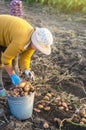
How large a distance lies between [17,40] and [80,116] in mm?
911

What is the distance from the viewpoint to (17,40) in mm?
3348

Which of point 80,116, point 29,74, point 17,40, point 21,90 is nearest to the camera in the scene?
point 21,90

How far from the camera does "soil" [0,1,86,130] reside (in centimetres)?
338

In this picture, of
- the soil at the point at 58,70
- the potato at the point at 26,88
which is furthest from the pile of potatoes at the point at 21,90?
the soil at the point at 58,70

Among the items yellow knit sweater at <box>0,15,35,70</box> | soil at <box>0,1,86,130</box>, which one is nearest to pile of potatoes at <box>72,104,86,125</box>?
soil at <box>0,1,86,130</box>

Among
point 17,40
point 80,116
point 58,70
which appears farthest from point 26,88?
point 58,70

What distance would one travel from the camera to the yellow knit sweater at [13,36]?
3344 mm

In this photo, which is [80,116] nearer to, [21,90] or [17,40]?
[21,90]

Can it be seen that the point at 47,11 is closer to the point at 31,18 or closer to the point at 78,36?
the point at 31,18

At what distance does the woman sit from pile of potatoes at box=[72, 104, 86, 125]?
0.60 m

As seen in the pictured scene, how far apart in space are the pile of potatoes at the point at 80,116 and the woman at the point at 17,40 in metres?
0.60

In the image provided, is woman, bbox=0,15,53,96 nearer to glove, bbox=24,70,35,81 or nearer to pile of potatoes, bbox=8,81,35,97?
pile of potatoes, bbox=8,81,35,97

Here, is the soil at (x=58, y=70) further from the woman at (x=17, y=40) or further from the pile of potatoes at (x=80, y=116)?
the woman at (x=17, y=40)

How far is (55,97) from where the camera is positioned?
3713 mm
